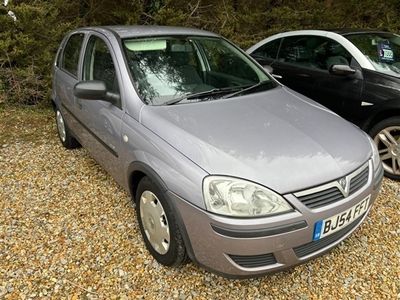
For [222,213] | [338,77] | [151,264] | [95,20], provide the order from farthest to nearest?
[95,20] < [338,77] < [151,264] < [222,213]

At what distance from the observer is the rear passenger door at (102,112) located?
2.58 meters

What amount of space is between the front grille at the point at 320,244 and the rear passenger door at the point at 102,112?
143cm

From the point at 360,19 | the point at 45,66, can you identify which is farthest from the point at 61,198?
the point at 360,19

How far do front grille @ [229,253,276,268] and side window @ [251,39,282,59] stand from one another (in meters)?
3.43

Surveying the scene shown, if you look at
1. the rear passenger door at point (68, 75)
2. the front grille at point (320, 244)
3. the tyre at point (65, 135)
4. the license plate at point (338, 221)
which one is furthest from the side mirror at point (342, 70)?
the tyre at point (65, 135)

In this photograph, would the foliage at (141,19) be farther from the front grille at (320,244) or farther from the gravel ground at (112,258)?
the front grille at (320,244)

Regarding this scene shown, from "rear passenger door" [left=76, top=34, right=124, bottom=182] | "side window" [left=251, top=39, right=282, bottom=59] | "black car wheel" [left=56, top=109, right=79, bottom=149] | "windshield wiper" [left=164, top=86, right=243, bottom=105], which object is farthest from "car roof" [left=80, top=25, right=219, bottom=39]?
"side window" [left=251, top=39, right=282, bottom=59]

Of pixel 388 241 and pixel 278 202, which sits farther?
pixel 388 241

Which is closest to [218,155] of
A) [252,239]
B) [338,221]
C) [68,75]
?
[252,239]

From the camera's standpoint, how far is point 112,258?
2418mm

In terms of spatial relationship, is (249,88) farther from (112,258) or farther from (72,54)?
(72,54)

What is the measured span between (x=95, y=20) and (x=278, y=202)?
542cm

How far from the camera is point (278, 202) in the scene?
1.78 meters

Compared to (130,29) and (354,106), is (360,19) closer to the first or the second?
(354,106)
